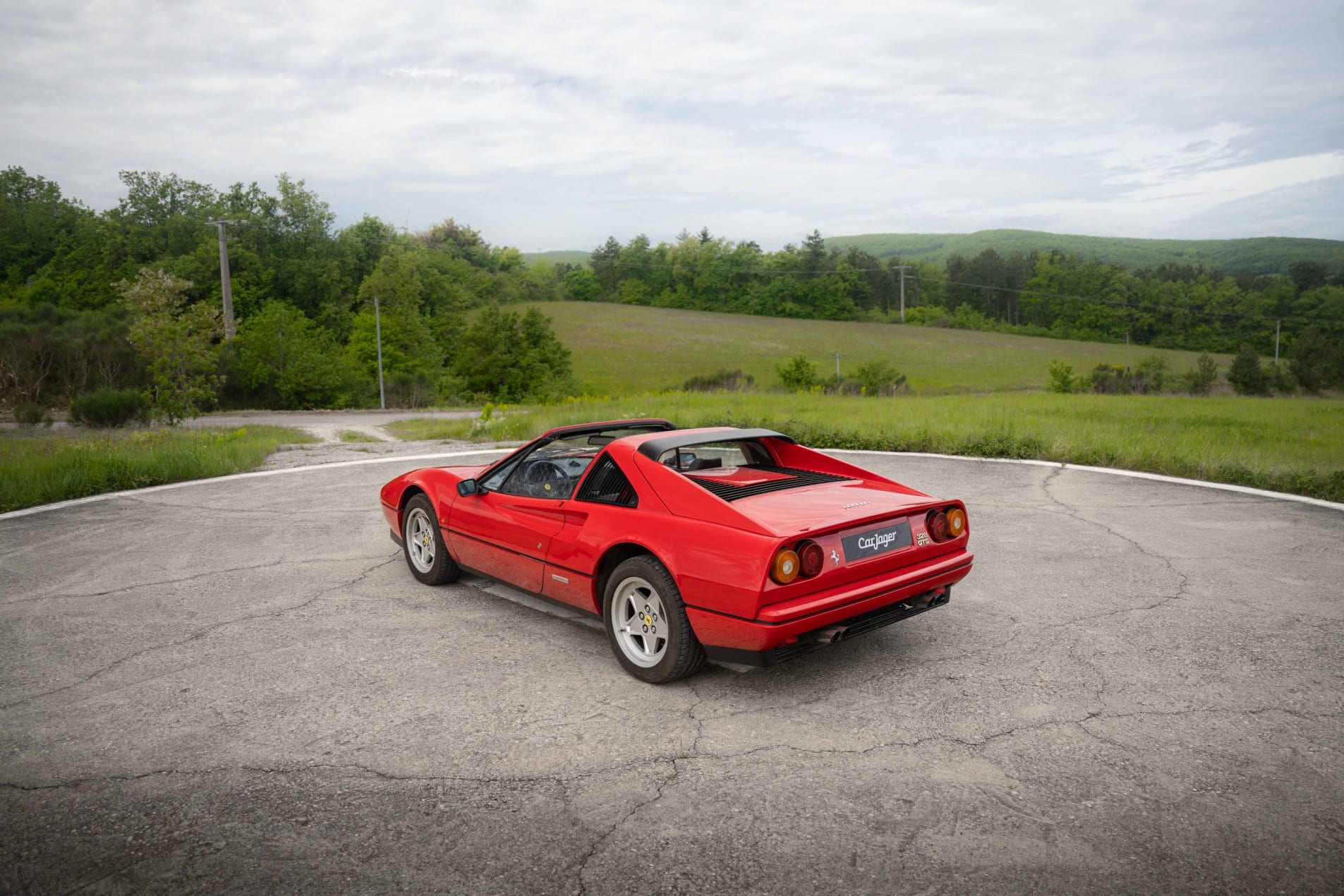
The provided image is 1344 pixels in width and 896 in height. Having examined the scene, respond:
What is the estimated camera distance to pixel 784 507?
4098 mm

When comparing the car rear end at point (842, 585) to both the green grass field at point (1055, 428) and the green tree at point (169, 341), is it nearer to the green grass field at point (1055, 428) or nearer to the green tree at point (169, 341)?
the green grass field at point (1055, 428)

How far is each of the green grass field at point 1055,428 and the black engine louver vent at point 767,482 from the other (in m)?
7.49

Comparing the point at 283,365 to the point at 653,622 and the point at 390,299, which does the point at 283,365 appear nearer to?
the point at 390,299

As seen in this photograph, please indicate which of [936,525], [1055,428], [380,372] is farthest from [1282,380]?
[936,525]

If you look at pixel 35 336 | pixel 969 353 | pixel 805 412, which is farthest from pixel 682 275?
pixel 805 412

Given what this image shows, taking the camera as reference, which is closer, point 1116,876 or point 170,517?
point 1116,876

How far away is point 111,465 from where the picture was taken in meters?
11.3

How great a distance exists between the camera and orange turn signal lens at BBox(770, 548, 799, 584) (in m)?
3.64

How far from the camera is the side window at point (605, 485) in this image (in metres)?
4.45

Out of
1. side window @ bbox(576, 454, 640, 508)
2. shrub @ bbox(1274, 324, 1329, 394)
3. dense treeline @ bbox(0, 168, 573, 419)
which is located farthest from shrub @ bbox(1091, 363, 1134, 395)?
side window @ bbox(576, 454, 640, 508)

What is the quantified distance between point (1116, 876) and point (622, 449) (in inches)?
113

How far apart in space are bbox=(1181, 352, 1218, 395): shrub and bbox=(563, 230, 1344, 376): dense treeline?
30759 mm

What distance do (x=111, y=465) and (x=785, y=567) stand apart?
11.2 meters

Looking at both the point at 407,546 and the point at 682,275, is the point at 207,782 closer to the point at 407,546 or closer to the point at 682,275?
the point at 407,546
